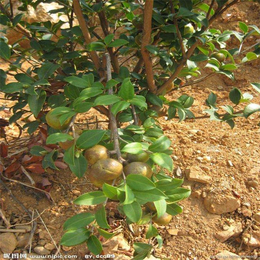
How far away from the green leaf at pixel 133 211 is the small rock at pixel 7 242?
100 cm

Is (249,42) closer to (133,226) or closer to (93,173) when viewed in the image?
(133,226)

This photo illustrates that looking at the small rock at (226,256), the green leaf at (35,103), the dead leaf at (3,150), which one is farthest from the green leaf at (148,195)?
the dead leaf at (3,150)

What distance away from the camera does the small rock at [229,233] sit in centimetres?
172

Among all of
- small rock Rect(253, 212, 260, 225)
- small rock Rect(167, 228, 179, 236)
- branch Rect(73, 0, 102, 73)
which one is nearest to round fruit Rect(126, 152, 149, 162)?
branch Rect(73, 0, 102, 73)

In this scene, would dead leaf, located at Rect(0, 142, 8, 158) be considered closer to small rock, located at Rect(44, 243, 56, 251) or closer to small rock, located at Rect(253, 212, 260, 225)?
small rock, located at Rect(44, 243, 56, 251)

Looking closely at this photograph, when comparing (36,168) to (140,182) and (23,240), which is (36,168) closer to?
(23,240)

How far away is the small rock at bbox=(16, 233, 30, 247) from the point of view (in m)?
1.64

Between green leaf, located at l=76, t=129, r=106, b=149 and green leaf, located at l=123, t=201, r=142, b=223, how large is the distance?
0.22 metres

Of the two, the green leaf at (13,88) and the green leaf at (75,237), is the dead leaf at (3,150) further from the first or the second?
the green leaf at (75,237)

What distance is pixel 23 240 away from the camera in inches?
65.0

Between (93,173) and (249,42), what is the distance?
9.62ft

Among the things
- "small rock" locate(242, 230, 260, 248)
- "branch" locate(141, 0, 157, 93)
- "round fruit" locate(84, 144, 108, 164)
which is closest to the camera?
"round fruit" locate(84, 144, 108, 164)

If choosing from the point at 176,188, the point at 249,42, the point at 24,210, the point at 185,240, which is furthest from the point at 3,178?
the point at 249,42

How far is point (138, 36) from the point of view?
5.01 feet
